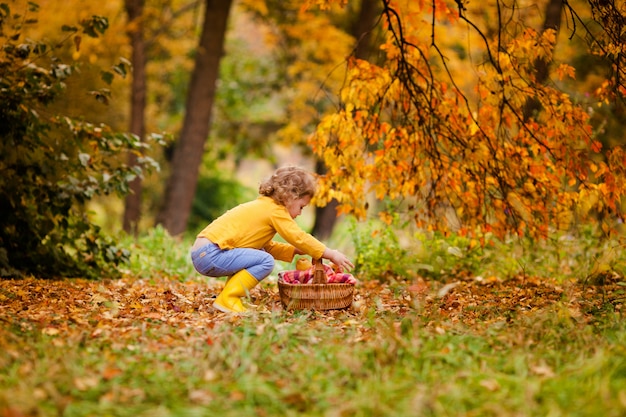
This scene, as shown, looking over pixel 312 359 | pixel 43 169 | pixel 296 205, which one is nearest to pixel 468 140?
pixel 296 205

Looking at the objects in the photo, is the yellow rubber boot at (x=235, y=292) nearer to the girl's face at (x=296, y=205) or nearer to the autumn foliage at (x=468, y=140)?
the girl's face at (x=296, y=205)

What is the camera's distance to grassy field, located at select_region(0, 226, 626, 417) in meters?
2.68

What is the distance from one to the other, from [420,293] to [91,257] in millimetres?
3433

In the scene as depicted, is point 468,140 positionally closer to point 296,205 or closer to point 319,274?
point 296,205

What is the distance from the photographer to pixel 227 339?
3.48 m

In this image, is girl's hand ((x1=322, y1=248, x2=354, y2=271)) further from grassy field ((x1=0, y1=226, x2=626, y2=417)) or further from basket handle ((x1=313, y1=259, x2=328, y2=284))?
grassy field ((x1=0, y1=226, x2=626, y2=417))

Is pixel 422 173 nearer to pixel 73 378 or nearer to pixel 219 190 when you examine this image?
pixel 73 378

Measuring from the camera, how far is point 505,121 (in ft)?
17.4

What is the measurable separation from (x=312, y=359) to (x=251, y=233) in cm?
176

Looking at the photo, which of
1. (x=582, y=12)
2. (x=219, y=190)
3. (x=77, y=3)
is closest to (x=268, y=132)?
(x=219, y=190)

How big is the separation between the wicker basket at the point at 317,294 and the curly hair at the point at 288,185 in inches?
20.0

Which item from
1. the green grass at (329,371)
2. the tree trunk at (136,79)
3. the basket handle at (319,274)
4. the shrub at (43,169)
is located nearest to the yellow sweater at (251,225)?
the basket handle at (319,274)

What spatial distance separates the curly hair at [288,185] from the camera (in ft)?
15.8

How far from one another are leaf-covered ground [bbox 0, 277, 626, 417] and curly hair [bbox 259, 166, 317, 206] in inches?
31.7
